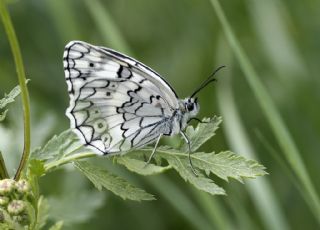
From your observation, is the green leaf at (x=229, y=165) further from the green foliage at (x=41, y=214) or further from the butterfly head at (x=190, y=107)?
the butterfly head at (x=190, y=107)

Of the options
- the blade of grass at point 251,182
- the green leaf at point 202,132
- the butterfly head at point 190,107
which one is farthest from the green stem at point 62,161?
the blade of grass at point 251,182

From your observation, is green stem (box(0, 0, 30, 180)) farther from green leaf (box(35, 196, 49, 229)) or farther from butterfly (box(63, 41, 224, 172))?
butterfly (box(63, 41, 224, 172))

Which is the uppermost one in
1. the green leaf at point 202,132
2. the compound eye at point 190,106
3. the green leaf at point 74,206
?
the compound eye at point 190,106

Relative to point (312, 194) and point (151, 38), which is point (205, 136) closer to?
point (312, 194)

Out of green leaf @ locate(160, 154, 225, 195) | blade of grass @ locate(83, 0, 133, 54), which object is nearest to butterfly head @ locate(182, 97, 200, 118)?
green leaf @ locate(160, 154, 225, 195)

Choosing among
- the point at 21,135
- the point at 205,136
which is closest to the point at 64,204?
the point at 21,135
